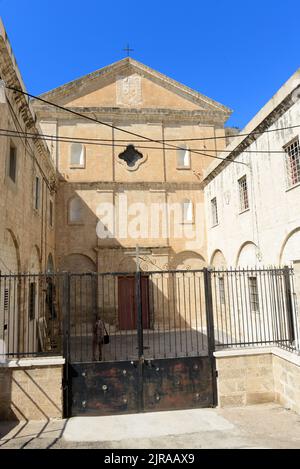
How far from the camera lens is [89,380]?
7.29 metres

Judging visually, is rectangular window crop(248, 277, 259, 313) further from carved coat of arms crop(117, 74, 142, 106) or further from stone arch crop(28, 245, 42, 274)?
carved coat of arms crop(117, 74, 142, 106)

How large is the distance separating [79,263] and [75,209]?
2.92m

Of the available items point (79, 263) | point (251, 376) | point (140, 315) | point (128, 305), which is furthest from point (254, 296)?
point (79, 263)

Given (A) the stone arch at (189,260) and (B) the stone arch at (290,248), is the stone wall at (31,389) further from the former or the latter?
(A) the stone arch at (189,260)

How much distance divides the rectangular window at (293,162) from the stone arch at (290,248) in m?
1.54

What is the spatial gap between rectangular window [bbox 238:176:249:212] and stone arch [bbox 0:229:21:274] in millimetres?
8774

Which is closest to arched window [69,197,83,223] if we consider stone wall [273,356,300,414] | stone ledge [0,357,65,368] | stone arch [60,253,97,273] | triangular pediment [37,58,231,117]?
stone arch [60,253,97,273]

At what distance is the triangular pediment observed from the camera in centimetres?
1892

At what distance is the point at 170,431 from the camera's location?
628 centimetres

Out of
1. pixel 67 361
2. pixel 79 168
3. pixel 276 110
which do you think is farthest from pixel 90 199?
pixel 67 361

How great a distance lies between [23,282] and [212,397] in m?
6.32

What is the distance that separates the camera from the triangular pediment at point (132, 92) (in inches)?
745

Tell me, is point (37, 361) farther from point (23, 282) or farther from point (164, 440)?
point (23, 282)

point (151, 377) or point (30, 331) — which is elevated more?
point (30, 331)
